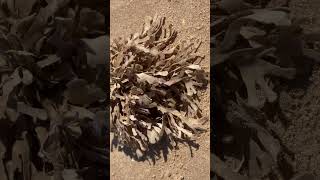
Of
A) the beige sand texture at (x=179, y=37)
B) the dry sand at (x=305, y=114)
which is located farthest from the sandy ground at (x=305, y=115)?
the beige sand texture at (x=179, y=37)

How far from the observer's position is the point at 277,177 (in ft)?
2.37

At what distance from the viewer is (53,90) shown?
1061mm

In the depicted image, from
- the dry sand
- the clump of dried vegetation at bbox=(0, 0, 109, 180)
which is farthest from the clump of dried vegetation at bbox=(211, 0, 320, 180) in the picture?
the clump of dried vegetation at bbox=(0, 0, 109, 180)

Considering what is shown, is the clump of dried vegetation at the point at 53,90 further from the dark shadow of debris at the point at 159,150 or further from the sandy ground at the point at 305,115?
the sandy ground at the point at 305,115

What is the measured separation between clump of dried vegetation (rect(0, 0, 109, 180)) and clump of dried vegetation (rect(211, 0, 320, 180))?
0.29 metres

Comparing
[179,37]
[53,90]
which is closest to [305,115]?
[179,37]

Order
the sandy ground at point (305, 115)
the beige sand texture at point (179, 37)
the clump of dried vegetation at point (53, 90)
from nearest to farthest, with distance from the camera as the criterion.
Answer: the sandy ground at point (305, 115)
the beige sand texture at point (179, 37)
the clump of dried vegetation at point (53, 90)

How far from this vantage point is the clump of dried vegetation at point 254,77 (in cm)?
70

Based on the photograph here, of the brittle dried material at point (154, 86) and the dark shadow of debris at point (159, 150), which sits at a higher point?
the brittle dried material at point (154, 86)

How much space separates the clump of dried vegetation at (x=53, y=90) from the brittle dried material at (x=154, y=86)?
4 cm

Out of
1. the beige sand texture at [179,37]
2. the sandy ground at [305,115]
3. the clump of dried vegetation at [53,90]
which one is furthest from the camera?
the clump of dried vegetation at [53,90]

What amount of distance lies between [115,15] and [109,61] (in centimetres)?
9

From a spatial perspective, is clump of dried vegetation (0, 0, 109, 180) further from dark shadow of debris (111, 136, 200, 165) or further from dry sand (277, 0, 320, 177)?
dry sand (277, 0, 320, 177)

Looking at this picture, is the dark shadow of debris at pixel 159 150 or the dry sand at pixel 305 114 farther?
the dark shadow of debris at pixel 159 150
